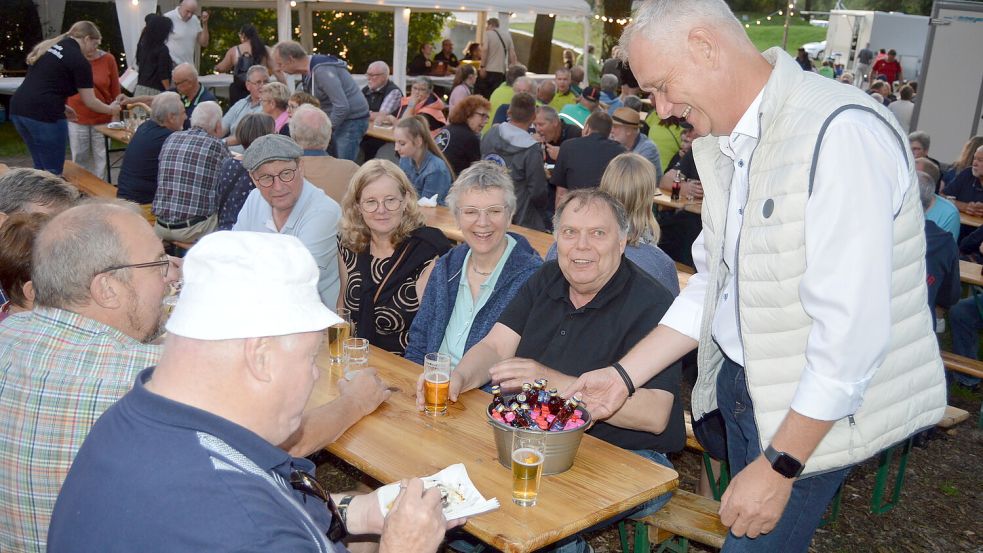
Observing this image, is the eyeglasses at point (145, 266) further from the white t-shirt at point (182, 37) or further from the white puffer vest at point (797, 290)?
the white t-shirt at point (182, 37)

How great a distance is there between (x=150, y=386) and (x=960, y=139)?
459 inches

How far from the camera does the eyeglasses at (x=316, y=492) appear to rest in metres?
1.72

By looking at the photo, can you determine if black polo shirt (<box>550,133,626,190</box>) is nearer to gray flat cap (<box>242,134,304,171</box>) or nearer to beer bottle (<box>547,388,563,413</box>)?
gray flat cap (<box>242,134,304,171</box>)

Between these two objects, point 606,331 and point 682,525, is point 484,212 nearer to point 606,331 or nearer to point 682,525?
point 606,331

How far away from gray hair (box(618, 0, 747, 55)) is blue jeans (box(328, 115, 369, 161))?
307 inches

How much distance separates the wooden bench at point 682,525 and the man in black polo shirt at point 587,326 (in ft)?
0.14

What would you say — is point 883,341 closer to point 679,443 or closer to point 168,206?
point 679,443

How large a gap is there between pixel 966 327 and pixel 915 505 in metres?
2.06

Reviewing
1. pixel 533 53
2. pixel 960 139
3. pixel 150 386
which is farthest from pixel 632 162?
pixel 533 53

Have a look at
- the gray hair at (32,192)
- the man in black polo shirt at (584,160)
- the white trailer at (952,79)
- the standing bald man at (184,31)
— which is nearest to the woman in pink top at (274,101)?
the man in black polo shirt at (584,160)

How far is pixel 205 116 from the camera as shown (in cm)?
678

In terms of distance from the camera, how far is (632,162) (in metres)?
4.30

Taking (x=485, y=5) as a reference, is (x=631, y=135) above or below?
below

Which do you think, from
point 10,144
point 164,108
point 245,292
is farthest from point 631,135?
point 10,144
